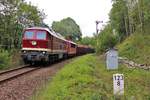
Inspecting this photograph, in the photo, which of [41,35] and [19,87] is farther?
[41,35]

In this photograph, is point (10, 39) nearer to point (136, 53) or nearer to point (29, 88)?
point (136, 53)

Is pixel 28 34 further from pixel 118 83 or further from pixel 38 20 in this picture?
pixel 38 20

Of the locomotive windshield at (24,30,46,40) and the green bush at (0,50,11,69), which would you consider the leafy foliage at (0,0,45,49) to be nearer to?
the locomotive windshield at (24,30,46,40)

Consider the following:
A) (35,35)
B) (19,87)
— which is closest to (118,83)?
(19,87)

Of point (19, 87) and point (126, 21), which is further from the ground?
point (126, 21)

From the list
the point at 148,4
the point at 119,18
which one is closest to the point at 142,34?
the point at 148,4

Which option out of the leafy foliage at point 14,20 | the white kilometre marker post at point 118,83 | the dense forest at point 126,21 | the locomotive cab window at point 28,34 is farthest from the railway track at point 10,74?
the dense forest at point 126,21

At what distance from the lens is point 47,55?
31.6 m

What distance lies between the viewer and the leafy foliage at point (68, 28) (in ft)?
398

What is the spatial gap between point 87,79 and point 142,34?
93.4ft

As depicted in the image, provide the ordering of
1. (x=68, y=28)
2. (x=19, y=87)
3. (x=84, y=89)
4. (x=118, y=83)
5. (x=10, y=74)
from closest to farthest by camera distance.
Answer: (x=118, y=83), (x=84, y=89), (x=19, y=87), (x=10, y=74), (x=68, y=28)

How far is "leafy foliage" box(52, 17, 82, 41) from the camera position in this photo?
12138 centimetres

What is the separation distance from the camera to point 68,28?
125 m

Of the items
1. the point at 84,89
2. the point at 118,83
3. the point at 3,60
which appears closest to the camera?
the point at 118,83
